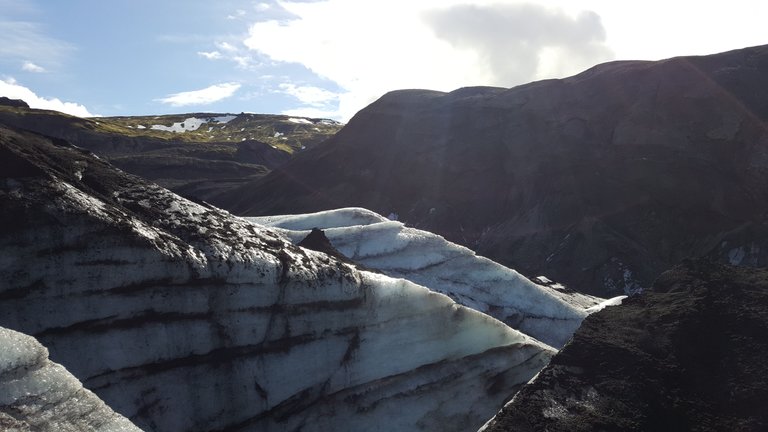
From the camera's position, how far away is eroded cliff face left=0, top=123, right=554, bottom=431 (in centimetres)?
927

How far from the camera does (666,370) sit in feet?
30.6

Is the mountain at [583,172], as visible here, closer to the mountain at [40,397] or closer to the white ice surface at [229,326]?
the white ice surface at [229,326]

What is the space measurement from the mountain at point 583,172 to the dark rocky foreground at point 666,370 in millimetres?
25219

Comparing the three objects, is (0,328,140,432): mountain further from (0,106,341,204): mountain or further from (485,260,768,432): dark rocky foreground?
(0,106,341,204): mountain

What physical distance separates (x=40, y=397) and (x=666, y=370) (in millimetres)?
7499

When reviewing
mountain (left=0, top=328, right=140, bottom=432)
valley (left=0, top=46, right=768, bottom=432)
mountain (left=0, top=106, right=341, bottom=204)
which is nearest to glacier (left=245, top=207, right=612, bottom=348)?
valley (left=0, top=46, right=768, bottom=432)

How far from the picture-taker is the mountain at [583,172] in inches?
1736

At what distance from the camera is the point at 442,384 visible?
38.6 ft

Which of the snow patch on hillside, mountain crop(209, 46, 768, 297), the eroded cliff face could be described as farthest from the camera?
the snow patch on hillside

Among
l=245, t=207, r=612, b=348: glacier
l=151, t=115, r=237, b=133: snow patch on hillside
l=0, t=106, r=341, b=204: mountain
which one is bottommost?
l=245, t=207, r=612, b=348: glacier

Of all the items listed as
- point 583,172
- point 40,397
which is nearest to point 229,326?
point 40,397

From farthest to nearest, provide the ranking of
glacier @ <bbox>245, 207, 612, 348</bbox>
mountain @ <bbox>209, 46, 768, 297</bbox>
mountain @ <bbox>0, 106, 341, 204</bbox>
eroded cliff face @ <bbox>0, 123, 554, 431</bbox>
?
1. mountain @ <bbox>0, 106, 341, 204</bbox>
2. mountain @ <bbox>209, 46, 768, 297</bbox>
3. glacier @ <bbox>245, 207, 612, 348</bbox>
4. eroded cliff face @ <bbox>0, 123, 554, 431</bbox>

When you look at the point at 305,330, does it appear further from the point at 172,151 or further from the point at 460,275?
the point at 172,151

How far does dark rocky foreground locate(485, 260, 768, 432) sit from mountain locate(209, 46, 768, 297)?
82.7 feet
